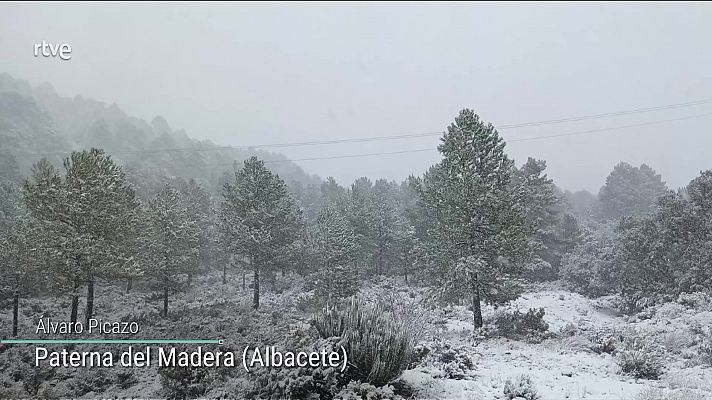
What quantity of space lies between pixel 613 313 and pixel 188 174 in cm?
9308

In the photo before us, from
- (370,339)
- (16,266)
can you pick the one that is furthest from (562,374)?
(16,266)

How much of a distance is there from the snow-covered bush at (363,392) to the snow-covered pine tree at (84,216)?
16467 millimetres

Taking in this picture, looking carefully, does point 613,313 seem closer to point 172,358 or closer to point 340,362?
point 340,362

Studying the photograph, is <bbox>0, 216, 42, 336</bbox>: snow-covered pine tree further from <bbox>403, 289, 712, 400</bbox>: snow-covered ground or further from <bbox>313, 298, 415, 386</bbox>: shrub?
<bbox>403, 289, 712, 400</bbox>: snow-covered ground

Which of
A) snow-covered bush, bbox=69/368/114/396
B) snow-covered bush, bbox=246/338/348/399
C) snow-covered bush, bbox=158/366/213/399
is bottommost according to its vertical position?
snow-covered bush, bbox=69/368/114/396

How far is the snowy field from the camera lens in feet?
32.0

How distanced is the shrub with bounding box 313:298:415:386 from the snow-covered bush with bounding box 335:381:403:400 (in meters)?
0.49

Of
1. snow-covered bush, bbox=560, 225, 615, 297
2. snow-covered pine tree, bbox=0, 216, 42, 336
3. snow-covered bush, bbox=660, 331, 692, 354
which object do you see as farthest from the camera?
snow-covered bush, bbox=560, 225, 615, 297

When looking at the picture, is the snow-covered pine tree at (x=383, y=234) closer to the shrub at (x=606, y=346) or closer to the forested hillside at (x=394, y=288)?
the forested hillside at (x=394, y=288)

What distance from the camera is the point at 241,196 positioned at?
2870 cm

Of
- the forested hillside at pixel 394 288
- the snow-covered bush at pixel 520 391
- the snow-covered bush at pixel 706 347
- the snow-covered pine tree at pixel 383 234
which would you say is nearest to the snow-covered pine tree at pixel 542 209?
the forested hillside at pixel 394 288

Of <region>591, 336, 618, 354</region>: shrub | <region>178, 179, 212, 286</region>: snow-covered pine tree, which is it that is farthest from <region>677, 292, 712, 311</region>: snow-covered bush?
<region>178, 179, 212, 286</region>: snow-covered pine tree

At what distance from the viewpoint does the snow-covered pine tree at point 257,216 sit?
93.3ft

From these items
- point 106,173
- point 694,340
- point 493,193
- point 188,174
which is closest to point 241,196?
point 106,173
